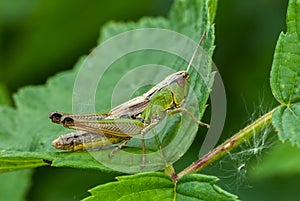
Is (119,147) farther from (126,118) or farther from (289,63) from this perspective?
(289,63)

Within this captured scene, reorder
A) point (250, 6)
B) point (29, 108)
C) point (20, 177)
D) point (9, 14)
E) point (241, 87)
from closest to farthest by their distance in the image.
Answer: point (29, 108) < point (20, 177) < point (241, 87) < point (250, 6) < point (9, 14)

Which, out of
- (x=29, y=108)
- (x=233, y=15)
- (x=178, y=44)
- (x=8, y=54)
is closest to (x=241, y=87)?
(x=233, y=15)

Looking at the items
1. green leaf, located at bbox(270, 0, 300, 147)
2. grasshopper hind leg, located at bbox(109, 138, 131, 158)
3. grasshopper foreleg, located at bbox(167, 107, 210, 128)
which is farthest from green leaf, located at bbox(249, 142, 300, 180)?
green leaf, located at bbox(270, 0, 300, 147)

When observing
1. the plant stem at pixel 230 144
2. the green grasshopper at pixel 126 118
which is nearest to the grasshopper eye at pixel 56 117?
the green grasshopper at pixel 126 118

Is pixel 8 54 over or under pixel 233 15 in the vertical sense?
over

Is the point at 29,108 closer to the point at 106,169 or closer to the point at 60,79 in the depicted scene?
the point at 60,79

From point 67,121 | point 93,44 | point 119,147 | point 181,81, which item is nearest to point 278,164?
point 181,81
